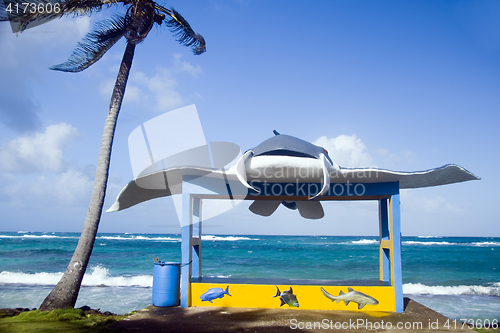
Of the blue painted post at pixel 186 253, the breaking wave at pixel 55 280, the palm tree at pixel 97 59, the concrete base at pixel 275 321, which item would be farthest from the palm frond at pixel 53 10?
the breaking wave at pixel 55 280

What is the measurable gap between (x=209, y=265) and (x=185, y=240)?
22.0 metres

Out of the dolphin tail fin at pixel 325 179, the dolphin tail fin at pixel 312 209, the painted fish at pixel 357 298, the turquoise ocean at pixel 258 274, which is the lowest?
the turquoise ocean at pixel 258 274

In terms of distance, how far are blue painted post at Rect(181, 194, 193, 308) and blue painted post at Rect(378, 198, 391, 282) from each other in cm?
429

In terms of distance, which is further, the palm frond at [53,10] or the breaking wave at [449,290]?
the breaking wave at [449,290]

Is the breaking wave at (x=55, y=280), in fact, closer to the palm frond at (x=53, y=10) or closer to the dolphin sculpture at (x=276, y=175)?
the dolphin sculpture at (x=276, y=175)

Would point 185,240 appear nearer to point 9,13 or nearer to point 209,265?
point 9,13

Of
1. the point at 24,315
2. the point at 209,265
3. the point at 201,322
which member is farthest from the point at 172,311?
the point at 209,265

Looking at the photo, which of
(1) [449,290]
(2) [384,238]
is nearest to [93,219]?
(2) [384,238]

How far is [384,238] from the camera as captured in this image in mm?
8422

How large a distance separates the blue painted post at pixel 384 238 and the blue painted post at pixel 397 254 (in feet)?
3.33

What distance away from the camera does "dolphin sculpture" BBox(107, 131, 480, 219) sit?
625 cm

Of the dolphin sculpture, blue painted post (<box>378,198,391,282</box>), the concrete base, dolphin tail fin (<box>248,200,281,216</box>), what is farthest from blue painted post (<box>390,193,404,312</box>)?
dolphin tail fin (<box>248,200,281,216</box>)

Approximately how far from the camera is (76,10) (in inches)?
293

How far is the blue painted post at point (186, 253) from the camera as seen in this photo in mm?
6842
